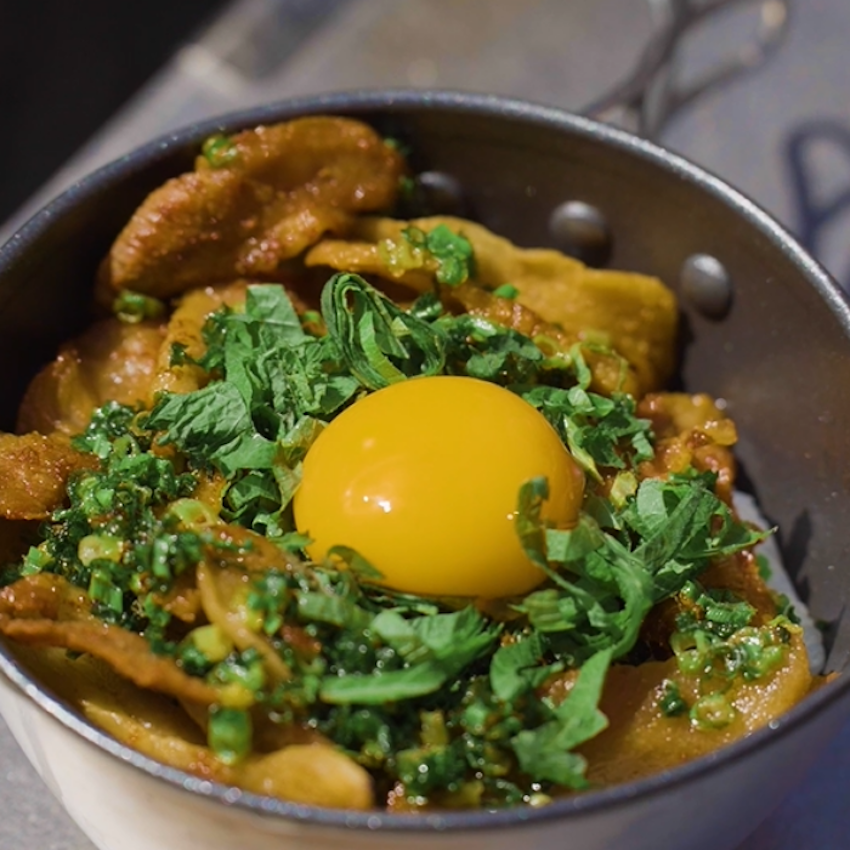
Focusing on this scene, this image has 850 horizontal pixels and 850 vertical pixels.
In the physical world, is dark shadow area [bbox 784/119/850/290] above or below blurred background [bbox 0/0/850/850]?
below

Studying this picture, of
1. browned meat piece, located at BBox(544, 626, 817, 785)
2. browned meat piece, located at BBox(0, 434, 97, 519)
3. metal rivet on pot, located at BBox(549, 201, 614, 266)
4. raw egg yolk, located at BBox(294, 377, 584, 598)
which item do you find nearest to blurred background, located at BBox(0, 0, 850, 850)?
metal rivet on pot, located at BBox(549, 201, 614, 266)

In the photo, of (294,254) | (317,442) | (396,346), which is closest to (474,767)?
(317,442)

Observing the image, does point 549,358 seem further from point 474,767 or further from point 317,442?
point 474,767

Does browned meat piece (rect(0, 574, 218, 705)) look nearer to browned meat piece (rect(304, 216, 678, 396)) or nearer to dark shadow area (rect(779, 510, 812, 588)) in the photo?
browned meat piece (rect(304, 216, 678, 396))

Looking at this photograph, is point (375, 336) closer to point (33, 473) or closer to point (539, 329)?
point (539, 329)

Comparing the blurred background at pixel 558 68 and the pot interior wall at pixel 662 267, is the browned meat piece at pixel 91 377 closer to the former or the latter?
the pot interior wall at pixel 662 267
